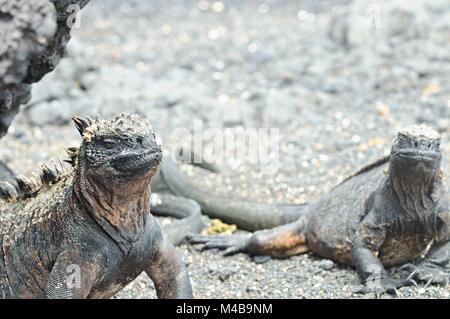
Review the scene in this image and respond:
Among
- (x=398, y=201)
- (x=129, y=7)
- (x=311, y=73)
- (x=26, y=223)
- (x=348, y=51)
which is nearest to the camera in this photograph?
(x=26, y=223)

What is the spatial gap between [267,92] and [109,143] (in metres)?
5.23

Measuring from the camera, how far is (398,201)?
5.24 metres

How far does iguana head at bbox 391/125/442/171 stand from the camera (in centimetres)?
491

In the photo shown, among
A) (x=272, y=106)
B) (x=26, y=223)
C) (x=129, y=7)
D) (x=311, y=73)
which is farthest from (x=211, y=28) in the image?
(x=26, y=223)

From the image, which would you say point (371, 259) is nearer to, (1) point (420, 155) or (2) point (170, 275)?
(1) point (420, 155)

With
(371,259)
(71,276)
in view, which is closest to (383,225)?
(371,259)

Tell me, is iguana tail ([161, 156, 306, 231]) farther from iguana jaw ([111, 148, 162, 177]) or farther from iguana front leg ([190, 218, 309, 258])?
iguana jaw ([111, 148, 162, 177])

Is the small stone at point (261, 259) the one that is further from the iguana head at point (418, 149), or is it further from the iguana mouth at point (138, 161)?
the iguana mouth at point (138, 161)

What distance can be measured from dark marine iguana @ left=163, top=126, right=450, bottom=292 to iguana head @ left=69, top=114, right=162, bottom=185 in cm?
158
